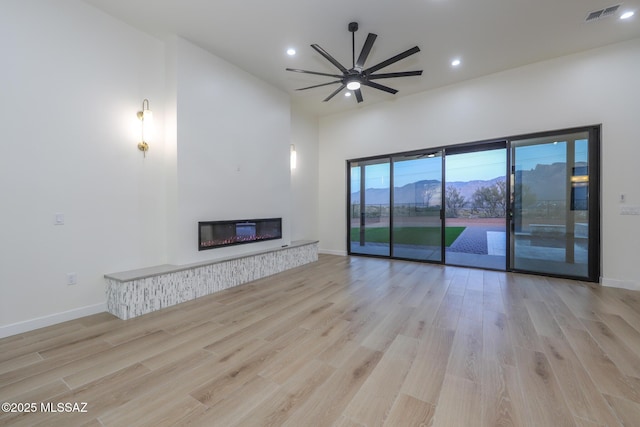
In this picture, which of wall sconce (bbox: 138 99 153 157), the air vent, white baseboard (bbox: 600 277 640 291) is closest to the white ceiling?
the air vent

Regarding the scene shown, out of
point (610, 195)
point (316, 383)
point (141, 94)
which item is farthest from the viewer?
point (610, 195)

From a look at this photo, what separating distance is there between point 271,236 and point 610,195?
5713 millimetres

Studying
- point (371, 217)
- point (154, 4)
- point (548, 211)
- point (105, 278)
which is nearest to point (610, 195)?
point (548, 211)

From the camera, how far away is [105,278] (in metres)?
3.17

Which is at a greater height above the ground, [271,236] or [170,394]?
[271,236]

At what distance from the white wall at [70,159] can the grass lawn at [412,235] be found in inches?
182

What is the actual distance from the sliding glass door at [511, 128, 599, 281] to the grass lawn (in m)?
1.22

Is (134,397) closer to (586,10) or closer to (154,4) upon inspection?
(154,4)

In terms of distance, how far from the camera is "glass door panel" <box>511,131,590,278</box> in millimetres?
4230

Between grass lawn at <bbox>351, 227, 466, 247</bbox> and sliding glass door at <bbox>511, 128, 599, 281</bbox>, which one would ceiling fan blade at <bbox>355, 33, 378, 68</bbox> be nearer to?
sliding glass door at <bbox>511, 128, 599, 281</bbox>

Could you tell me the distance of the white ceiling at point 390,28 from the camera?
3119 mm

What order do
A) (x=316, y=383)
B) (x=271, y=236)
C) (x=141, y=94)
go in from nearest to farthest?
(x=316, y=383) < (x=141, y=94) < (x=271, y=236)

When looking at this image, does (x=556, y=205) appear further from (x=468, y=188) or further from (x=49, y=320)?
(x=49, y=320)

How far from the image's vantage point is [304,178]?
6.57 metres
